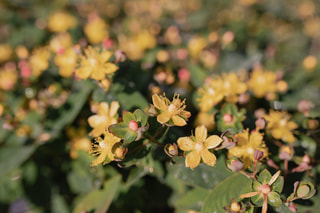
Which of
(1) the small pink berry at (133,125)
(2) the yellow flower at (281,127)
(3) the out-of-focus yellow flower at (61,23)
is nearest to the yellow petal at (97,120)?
(1) the small pink berry at (133,125)

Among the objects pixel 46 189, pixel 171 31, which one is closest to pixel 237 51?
pixel 171 31

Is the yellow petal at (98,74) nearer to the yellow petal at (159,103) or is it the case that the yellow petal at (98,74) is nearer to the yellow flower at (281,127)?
the yellow petal at (159,103)

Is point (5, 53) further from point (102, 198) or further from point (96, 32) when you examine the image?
point (102, 198)

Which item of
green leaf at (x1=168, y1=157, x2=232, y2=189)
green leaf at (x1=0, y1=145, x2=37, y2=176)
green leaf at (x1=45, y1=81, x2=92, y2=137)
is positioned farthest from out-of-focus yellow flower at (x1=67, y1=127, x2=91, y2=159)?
green leaf at (x1=168, y1=157, x2=232, y2=189)

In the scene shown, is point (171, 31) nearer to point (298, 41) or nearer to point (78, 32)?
point (78, 32)

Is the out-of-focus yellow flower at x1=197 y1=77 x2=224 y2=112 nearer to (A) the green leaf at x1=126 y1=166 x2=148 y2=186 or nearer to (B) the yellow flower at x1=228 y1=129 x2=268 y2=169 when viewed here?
(B) the yellow flower at x1=228 y1=129 x2=268 y2=169

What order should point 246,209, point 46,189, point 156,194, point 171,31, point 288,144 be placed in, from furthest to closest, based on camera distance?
point 171,31
point 46,189
point 156,194
point 288,144
point 246,209

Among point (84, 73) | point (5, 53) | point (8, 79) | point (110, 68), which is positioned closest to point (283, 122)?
point (110, 68)

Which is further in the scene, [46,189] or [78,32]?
[78,32]
